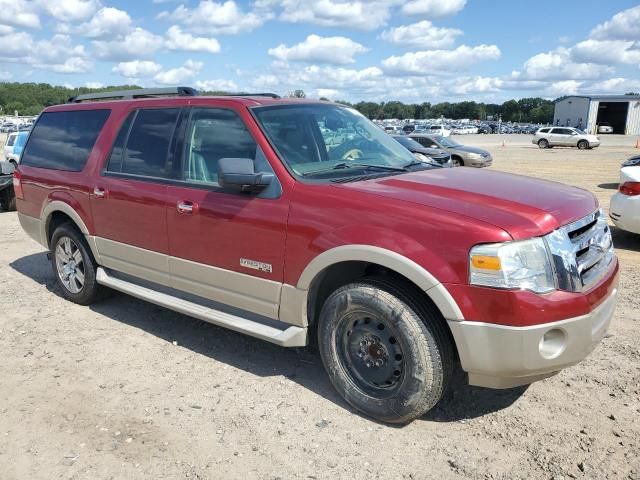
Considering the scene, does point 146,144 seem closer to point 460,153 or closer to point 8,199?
point 8,199

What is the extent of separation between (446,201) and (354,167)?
38.7 inches

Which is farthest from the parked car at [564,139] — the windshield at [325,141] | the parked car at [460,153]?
the windshield at [325,141]

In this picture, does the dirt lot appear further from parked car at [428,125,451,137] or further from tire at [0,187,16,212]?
parked car at [428,125,451,137]

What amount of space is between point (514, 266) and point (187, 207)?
238 cm

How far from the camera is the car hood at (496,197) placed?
298cm

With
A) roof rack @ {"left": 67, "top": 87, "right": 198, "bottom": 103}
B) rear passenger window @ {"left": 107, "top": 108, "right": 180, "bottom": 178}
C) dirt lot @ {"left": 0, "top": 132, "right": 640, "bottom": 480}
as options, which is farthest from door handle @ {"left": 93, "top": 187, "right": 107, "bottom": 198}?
dirt lot @ {"left": 0, "top": 132, "right": 640, "bottom": 480}

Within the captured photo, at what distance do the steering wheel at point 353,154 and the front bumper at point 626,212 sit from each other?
4814 millimetres

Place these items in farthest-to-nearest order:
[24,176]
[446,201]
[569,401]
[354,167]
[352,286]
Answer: [24,176], [354,167], [569,401], [352,286], [446,201]

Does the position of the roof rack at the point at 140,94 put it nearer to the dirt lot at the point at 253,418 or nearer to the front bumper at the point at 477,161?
the dirt lot at the point at 253,418

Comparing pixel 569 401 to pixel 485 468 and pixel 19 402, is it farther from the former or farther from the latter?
pixel 19 402

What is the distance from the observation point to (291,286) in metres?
3.64

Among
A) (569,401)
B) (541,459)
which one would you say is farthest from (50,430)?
(569,401)

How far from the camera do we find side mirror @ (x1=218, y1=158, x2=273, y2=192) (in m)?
3.58

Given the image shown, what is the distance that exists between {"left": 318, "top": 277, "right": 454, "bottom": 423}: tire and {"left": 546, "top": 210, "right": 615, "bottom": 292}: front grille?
71 centimetres
